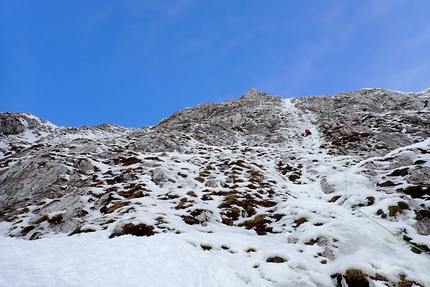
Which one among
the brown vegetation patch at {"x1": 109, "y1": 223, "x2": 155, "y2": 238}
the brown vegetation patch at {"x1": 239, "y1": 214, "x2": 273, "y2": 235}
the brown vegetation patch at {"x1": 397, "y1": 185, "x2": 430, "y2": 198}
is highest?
the brown vegetation patch at {"x1": 397, "y1": 185, "x2": 430, "y2": 198}

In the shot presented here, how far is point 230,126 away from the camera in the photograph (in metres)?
50.2

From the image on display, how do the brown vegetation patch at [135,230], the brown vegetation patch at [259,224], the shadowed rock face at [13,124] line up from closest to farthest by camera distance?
1. the brown vegetation patch at [135,230]
2. the brown vegetation patch at [259,224]
3. the shadowed rock face at [13,124]

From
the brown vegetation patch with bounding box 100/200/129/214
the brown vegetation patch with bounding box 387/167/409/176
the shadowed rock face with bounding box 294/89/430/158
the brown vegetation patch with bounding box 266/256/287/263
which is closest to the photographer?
the brown vegetation patch with bounding box 266/256/287/263

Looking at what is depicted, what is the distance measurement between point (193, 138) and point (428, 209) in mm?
28297

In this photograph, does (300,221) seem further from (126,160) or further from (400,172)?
(126,160)

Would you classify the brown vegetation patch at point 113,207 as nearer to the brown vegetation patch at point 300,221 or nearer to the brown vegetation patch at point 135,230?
the brown vegetation patch at point 135,230

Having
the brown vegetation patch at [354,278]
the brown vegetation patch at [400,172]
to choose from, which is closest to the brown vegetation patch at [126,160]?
the brown vegetation patch at [354,278]

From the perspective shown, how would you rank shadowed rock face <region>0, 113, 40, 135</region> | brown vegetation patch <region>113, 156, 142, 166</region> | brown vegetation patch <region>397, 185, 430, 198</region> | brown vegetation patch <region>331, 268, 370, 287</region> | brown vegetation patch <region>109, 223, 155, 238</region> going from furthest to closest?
shadowed rock face <region>0, 113, 40, 135</region> < brown vegetation patch <region>113, 156, 142, 166</region> < brown vegetation patch <region>397, 185, 430, 198</region> < brown vegetation patch <region>109, 223, 155, 238</region> < brown vegetation patch <region>331, 268, 370, 287</region>

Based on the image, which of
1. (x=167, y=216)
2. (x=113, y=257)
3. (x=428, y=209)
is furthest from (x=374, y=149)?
(x=113, y=257)

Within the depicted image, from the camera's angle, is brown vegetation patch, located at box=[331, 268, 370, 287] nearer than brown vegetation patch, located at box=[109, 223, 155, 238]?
Yes

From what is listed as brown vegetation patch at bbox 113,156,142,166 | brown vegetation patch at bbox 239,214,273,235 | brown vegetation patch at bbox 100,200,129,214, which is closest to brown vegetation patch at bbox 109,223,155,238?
brown vegetation patch at bbox 100,200,129,214

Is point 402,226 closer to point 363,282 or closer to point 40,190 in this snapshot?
point 363,282

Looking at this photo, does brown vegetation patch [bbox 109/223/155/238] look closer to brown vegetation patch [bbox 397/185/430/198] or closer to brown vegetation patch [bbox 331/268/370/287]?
brown vegetation patch [bbox 331/268/370/287]

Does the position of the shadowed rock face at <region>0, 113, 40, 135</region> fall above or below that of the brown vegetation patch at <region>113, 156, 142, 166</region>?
above
